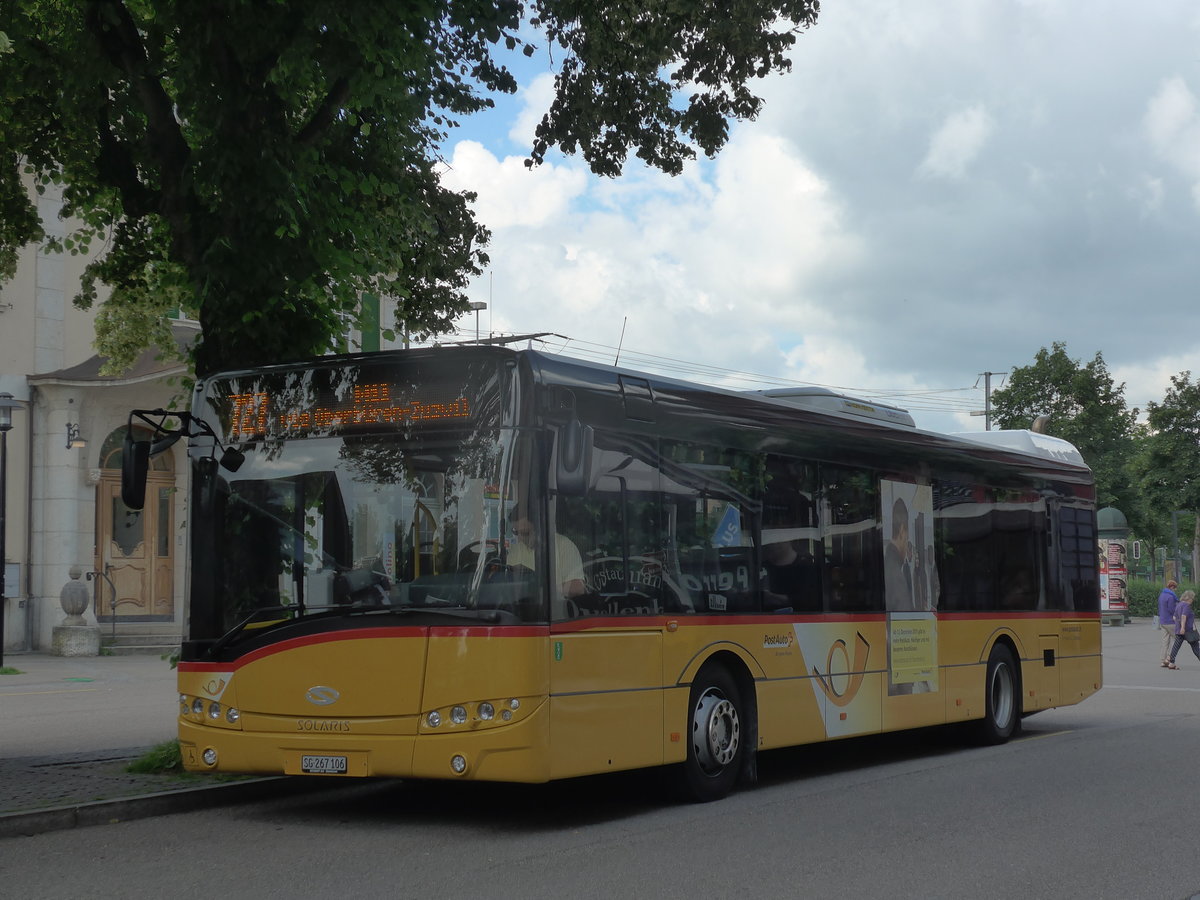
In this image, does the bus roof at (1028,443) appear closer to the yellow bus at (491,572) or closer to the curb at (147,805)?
the yellow bus at (491,572)

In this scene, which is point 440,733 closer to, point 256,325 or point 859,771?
point 256,325

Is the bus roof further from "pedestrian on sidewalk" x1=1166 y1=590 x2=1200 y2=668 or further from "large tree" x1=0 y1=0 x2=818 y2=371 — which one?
"pedestrian on sidewalk" x1=1166 y1=590 x2=1200 y2=668

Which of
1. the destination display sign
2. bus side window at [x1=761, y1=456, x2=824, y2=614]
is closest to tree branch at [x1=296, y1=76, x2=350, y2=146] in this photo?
the destination display sign

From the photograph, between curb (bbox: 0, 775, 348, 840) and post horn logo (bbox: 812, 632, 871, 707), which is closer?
curb (bbox: 0, 775, 348, 840)

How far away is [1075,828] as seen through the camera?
9352 millimetres

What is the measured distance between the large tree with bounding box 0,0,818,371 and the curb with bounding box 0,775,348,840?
316 centimetres

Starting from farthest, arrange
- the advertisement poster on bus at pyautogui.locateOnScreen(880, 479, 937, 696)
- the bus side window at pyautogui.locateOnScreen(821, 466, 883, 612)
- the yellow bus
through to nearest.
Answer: the advertisement poster on bus at pyautogui.locateOnScreen(880, 479, 937, 696) → the bus side window at pyautogui.locateOnScreen(821, 466, 883, 612) → the yellow bus

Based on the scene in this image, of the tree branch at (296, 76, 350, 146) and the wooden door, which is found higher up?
the tree branch at (296, 76, 350, 146)

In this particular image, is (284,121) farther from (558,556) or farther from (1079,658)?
(1079,658)

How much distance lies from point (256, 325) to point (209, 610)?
7.97 ft

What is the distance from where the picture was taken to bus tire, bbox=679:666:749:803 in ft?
34.2

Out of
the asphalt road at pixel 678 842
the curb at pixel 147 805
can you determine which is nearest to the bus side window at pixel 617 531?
the asphalt road at pixel 678 842

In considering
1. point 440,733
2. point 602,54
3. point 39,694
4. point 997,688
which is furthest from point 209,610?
point 39,694

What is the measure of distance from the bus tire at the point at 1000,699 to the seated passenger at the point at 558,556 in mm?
6955
